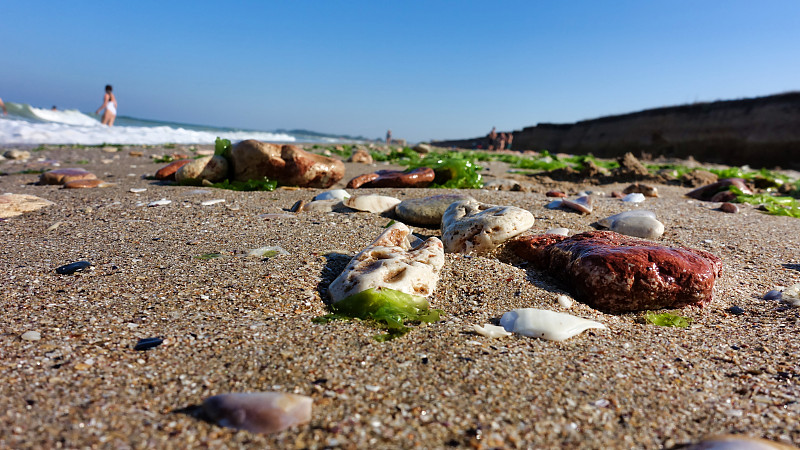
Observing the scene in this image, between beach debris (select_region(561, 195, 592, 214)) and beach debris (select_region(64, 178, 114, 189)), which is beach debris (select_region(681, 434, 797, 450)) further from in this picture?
beach debris (select_region(64, 178, 114, 189))

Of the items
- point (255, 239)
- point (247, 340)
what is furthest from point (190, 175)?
point (247, 340)

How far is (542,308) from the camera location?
74.4 inches

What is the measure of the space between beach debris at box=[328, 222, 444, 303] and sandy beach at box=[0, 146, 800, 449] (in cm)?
9

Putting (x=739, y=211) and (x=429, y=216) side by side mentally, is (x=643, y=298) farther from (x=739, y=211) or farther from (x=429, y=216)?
(x=739, y=211)

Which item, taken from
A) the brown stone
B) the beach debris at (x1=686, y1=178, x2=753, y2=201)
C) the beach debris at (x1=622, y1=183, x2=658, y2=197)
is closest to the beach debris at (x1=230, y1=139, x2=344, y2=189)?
the brown stone

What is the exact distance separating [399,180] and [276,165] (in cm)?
129

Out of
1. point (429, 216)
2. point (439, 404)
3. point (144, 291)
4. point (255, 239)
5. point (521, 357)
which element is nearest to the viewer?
point (439, 404)

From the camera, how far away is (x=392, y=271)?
1928 millimetres

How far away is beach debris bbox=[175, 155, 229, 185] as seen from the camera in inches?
181

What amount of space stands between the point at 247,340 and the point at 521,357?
3.00ft

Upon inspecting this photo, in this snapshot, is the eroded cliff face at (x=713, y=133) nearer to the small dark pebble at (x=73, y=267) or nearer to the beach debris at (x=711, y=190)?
the beach debris at (x=711, y=190)

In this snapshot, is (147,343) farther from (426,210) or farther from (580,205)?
(580,205)

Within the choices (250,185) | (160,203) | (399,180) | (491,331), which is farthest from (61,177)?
(491,331)

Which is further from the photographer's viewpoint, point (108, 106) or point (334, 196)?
point (108, 106)
